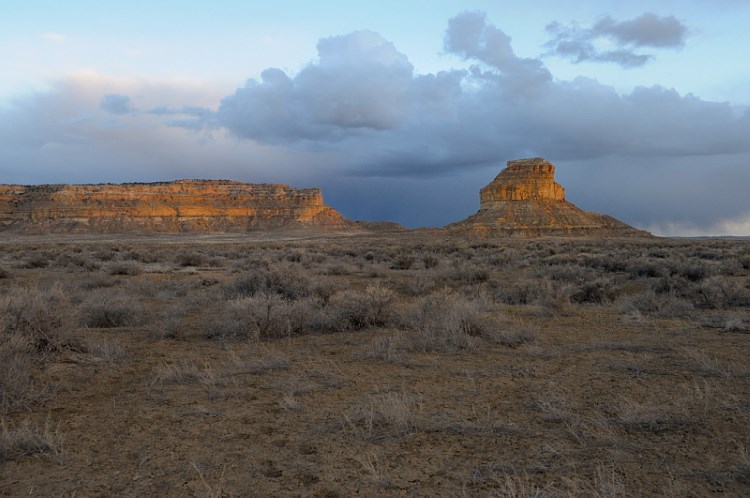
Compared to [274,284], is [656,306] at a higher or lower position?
higher

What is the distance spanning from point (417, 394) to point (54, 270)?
20.7m

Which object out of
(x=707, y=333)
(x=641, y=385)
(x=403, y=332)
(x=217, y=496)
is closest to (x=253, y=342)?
(x=403, y=332)

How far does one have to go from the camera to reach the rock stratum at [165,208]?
102 m

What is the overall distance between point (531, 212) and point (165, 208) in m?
76.3

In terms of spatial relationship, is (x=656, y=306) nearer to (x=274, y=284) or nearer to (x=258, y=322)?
(x=258, y=322)

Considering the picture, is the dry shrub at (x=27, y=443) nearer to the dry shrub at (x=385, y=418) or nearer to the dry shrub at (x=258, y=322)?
the dry shrub at (x=385, y=418)

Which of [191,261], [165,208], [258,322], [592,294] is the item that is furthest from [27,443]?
[165,208]

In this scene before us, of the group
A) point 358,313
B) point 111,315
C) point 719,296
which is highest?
point 719,296

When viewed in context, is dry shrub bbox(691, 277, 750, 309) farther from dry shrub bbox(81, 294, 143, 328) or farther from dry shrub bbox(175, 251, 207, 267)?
dry shrub bbox(175, 251, 207, 267)

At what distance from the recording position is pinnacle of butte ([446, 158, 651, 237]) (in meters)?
83.5

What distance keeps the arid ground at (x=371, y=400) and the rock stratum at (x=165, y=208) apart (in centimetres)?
10572

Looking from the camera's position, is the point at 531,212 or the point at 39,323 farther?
the point at 531,212

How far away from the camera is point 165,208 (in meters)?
114

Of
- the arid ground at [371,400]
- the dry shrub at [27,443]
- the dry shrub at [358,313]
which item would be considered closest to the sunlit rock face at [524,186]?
the dry shrub at [358,313]
